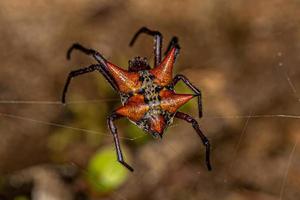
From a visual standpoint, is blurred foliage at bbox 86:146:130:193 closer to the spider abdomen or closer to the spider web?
the spider web

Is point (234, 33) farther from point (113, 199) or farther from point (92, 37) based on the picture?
point (113, 199)

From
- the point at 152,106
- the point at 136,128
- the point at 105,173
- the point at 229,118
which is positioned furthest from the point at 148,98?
the point at 229,118

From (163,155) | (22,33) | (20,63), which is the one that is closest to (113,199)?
(163,155)

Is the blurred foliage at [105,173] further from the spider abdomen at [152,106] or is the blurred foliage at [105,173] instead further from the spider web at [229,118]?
the spider abdomen at [152,106]

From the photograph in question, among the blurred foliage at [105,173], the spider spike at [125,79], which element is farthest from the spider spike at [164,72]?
the blurred foliage at [105,173]

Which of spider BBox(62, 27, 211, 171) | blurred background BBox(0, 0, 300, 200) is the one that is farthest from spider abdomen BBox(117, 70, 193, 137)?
blurred background BBox(0, 0, 300, 200)
